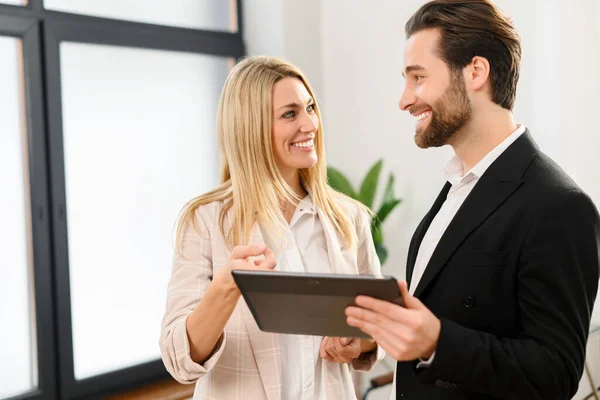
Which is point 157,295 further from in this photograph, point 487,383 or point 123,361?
point 487,383

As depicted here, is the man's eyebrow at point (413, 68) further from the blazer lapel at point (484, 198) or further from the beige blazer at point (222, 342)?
the beige blazer at point (222, 342)

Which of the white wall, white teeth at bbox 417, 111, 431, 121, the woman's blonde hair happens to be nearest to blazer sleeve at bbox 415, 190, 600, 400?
white teeth at bbox 417, 111, 431, 121

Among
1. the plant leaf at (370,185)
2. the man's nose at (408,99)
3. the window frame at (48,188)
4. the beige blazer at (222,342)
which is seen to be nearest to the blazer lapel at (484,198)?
the man's nose at (408,99)

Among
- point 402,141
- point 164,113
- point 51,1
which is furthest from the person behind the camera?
point 402,141

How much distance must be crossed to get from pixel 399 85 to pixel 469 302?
282cm

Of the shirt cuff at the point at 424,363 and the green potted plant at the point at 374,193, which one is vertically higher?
the green potted plant at the point at 374,193

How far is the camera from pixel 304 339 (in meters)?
1.94

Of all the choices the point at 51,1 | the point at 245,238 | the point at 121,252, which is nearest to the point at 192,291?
the point at 245,238

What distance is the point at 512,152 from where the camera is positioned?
145cm

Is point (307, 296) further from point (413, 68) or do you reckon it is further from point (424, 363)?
point (413, 68)

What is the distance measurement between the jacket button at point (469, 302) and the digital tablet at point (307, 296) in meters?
0.20

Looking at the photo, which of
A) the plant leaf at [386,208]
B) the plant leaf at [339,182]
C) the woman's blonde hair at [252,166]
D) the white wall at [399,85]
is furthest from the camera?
the plant leaf at [339,182]

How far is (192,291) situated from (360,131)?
2.58m

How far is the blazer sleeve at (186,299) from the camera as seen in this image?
68.5 inches
